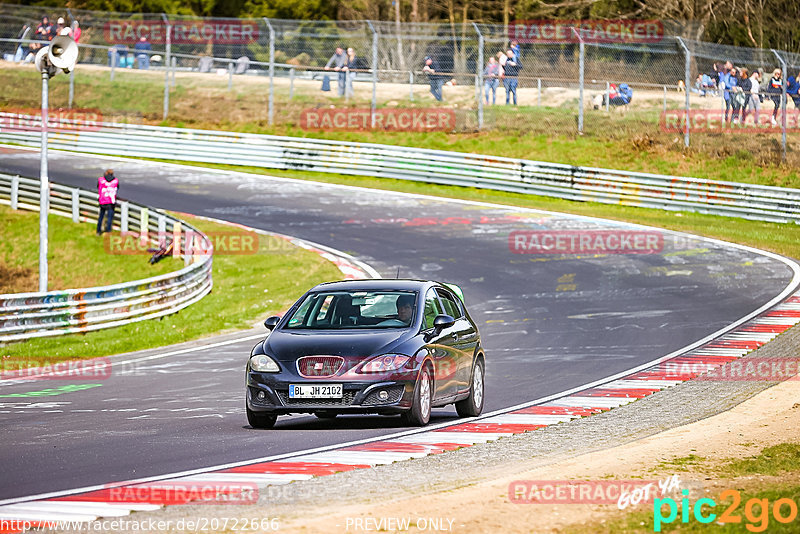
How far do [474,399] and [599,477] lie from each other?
13.0ft

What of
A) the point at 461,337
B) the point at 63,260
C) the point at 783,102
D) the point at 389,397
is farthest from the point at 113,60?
the point at 389,397

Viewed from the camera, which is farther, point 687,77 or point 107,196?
point 687,77

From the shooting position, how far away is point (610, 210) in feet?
111

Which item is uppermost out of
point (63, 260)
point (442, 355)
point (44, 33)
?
point (44, 33)

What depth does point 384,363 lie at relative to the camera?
35.6 ft

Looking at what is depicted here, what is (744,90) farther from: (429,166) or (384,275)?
(384,275)

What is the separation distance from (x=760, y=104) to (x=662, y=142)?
11.9 feet

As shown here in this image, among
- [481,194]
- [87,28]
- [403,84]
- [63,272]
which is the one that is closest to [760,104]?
[481,194]

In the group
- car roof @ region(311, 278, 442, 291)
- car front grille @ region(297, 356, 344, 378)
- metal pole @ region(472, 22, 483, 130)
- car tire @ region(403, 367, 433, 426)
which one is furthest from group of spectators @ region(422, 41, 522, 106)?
car front grille @ region(297, 356, 344, 378)

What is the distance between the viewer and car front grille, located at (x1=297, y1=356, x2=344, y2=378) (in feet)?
35.5

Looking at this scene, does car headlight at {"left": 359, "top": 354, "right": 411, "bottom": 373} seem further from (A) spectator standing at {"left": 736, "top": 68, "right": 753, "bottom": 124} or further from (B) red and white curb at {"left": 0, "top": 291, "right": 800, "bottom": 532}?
(A) spectator standing at {"left": 736, "top": 68, "right": 753, "bottom": 124}

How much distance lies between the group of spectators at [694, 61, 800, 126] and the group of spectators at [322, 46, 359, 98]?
11455 millimetres

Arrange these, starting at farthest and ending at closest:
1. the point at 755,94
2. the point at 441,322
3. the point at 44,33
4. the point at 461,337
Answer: the point at 44,33, the point at 755,94, the point at 461,337, the point at 441,322

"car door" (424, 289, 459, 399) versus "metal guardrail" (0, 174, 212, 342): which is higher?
"car door" (424, 289, 459, 399)
